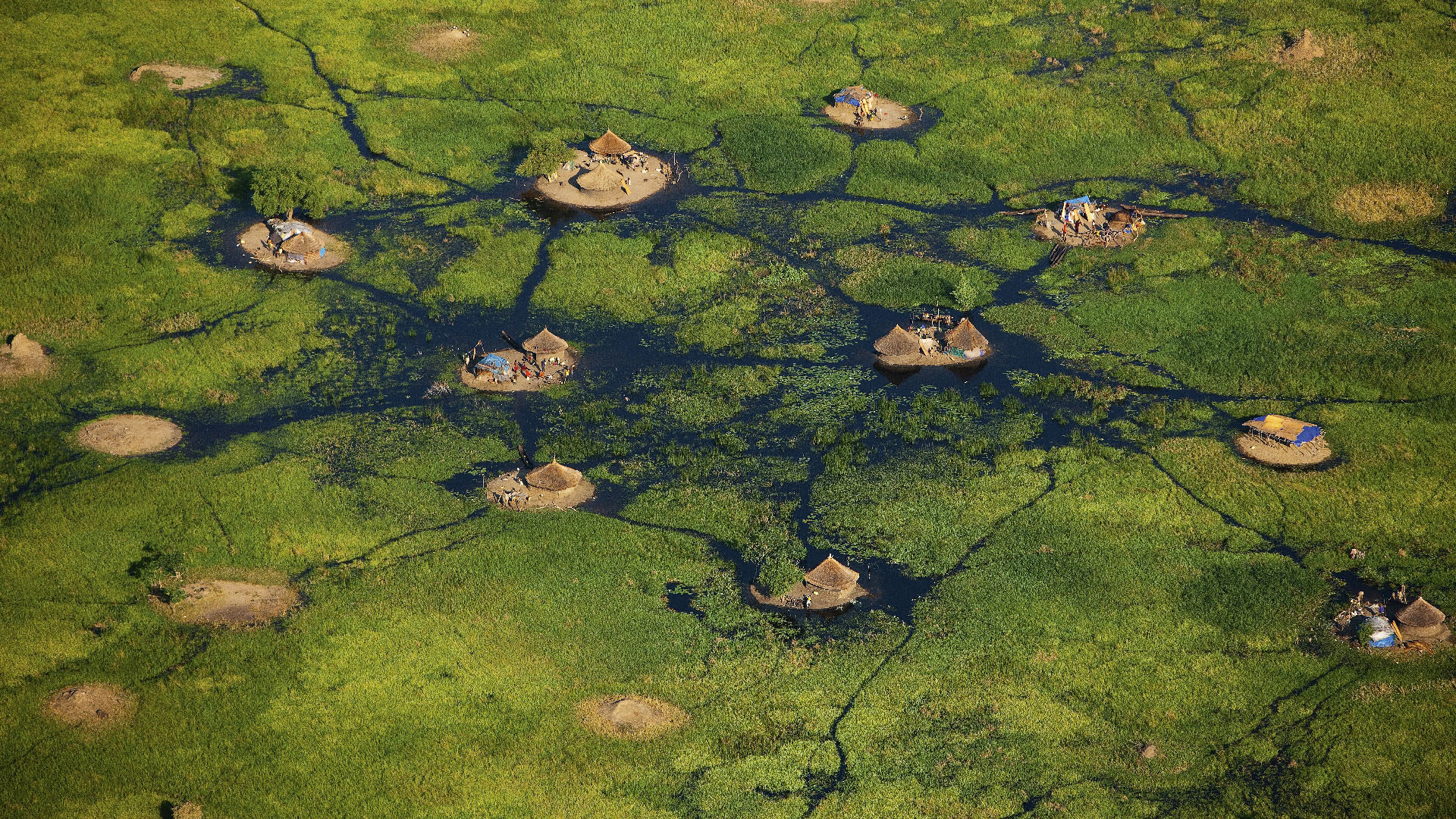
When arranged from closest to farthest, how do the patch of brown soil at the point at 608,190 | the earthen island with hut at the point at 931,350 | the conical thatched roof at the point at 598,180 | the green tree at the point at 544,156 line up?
1. the earthen island with hut at the point at 931,350
2. the patch of brown soil at the point at 608,190
3. the conical thatched roof at the point at 598,180
4. the green tree at the point at 544,156

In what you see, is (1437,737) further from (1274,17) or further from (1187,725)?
(1274,17)

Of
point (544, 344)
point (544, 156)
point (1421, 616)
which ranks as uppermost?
point (544, 156)

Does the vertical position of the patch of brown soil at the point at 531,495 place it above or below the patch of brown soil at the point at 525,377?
below

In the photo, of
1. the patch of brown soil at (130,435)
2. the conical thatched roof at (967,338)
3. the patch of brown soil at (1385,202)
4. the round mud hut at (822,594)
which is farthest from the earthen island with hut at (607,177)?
the patch of brown soil at (1385,202)

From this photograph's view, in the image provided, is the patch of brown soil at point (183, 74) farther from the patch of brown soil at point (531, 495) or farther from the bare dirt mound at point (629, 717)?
the bare dirt mound at point (629, 717)

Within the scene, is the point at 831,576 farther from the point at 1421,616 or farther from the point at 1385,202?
the point at 1385,202

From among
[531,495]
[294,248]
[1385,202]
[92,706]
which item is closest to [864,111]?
[1385,202]
